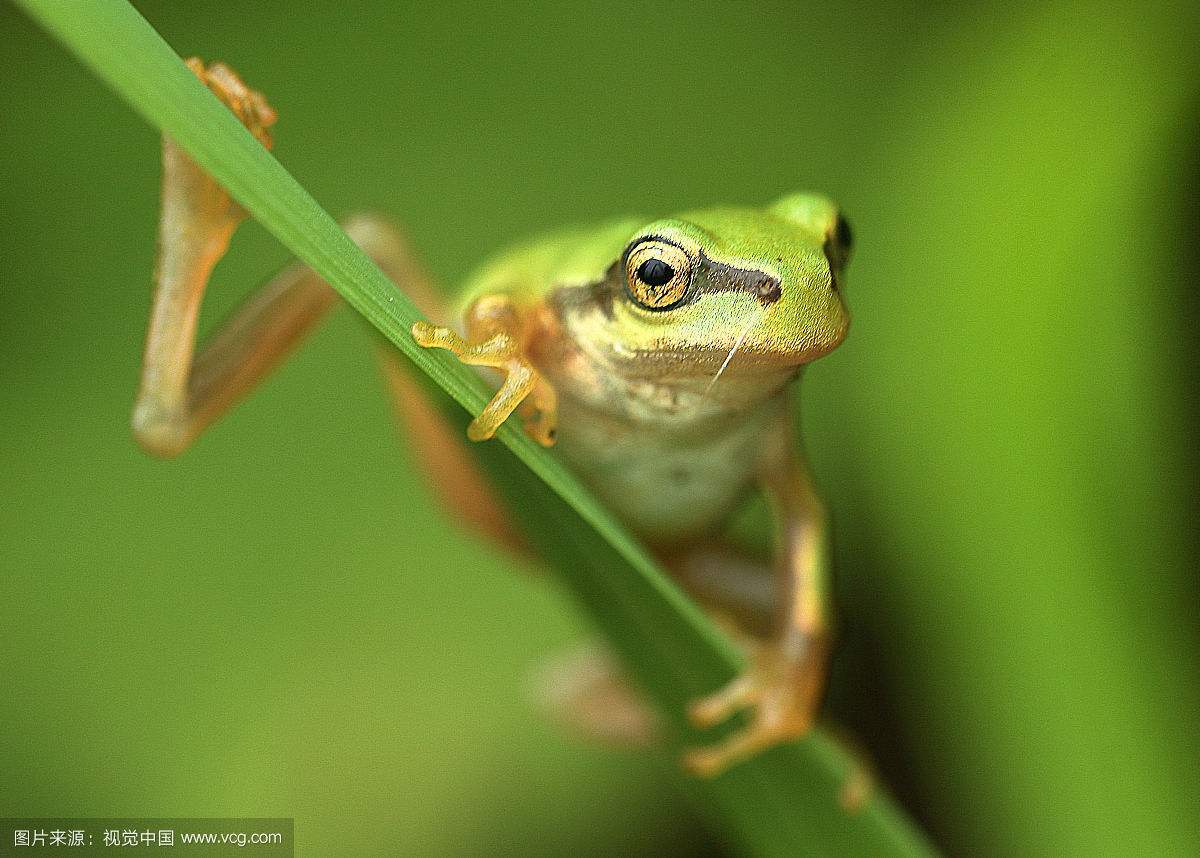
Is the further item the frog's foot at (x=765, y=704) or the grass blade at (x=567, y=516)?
the frog's foot at (x=765, y=704)

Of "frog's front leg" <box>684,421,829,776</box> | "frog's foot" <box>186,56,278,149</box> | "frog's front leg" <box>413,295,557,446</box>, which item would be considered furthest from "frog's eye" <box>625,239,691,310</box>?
"frog's front leg" <box>684,421,829,776</box>

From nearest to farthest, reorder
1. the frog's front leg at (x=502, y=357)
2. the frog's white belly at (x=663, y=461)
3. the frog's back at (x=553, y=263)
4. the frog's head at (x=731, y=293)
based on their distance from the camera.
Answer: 1. the frog's front leg at (x=502, y=357)
2. the frog's head at (x=731, y=293)
3. the frog's back at (x=553, y=263)
4. the frog's white belly at (x=663, y=461)

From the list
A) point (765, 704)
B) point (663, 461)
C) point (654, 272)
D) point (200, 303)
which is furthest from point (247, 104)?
point (765, 704)

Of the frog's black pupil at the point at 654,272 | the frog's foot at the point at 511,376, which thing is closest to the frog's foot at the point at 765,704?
the frog's foot at the point at 511,376

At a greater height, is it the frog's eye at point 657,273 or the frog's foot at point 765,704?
the frog's eye at point 657,273

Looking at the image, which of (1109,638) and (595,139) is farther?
(595,139)

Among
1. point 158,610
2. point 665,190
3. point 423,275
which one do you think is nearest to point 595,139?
point 665,190

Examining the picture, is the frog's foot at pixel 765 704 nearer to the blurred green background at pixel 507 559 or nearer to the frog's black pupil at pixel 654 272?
the blurred green background at pixel 507 559

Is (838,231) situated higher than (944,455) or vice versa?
(838,231)

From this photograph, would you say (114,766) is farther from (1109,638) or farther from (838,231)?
(1109,638)

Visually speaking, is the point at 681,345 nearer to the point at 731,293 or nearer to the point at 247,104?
the point at 731,293
